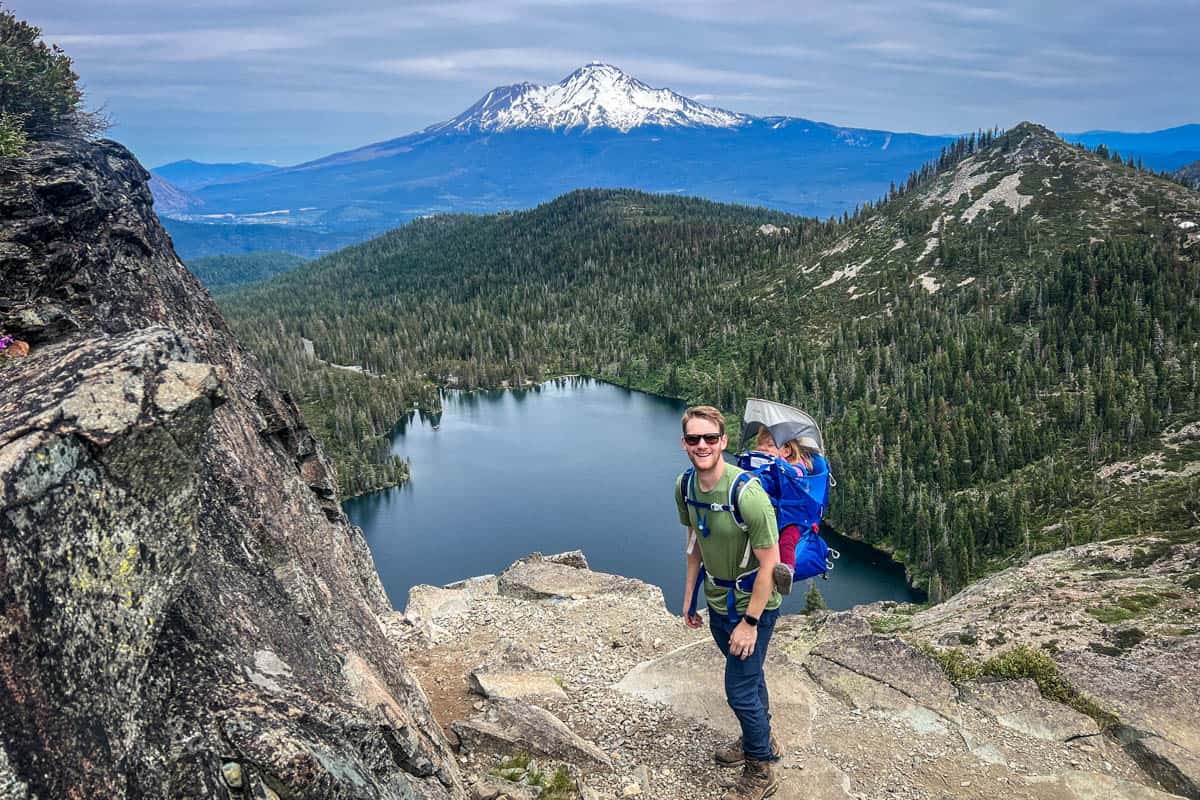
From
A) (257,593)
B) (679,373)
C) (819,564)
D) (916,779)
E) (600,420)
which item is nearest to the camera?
(257,593)

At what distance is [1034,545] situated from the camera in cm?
7369

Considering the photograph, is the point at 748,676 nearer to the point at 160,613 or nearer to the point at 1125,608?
the point at 160,613

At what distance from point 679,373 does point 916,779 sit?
163 metres

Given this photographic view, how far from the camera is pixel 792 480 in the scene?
11.2 meters

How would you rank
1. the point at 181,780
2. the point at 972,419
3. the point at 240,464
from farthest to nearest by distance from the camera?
the point at 972,419
the point at 240,464
the point at 181,780

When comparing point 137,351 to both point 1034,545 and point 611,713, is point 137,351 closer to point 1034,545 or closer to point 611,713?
point 611,713

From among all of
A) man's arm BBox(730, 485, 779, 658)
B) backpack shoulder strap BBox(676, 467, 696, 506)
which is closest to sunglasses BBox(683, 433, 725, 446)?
backpack shoulder strap BBox(676, 467, 696, 506)

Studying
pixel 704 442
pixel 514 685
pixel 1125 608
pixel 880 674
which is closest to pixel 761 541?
pixel 704 442

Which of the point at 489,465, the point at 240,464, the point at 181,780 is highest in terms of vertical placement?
the point at 240,464

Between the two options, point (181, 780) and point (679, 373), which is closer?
point (181, 780)

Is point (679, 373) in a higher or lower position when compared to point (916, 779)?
lower

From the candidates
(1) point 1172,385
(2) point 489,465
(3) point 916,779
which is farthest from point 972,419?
(3) point 916,779

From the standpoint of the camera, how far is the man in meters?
10.8

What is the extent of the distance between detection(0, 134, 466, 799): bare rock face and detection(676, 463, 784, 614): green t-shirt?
498 centimetres
